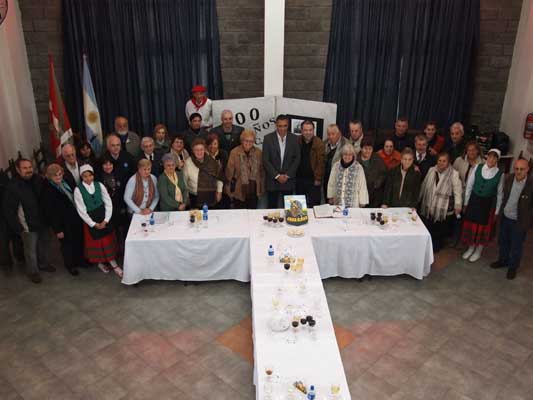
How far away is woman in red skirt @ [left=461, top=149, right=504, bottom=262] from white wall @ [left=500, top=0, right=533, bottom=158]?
2092mm

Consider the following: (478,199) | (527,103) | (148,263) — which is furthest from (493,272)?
(148,263)

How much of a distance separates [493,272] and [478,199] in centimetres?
92

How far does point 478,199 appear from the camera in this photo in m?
5.85

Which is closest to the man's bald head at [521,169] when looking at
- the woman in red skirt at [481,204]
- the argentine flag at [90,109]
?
the woman in red skirt at [481,204]

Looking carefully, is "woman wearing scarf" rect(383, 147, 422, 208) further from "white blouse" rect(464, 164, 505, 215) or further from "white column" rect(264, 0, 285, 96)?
"white column" rect(264, 0, 285, 96)

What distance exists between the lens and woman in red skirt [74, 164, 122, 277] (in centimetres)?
542

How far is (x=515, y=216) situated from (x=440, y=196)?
84cm

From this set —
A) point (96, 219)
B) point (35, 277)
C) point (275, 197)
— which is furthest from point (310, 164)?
point (35, 277)

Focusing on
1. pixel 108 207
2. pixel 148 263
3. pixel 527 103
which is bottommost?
pixel 148 263

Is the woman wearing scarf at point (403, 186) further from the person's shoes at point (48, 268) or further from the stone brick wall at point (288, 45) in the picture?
the person's shoes at point (48, 268)

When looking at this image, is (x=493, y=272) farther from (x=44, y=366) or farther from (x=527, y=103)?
(x=44, y=366)

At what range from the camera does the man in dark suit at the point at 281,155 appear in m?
6.18

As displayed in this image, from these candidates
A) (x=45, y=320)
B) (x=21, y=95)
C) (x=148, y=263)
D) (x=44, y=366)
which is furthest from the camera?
(x=21, y=95)

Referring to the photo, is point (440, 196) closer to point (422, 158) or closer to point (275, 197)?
point (422, 158)
